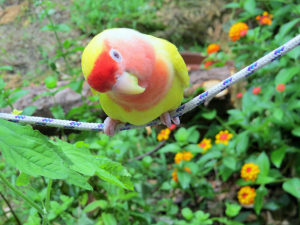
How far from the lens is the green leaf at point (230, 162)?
52.0 inches

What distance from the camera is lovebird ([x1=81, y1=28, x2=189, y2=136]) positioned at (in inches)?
18.3

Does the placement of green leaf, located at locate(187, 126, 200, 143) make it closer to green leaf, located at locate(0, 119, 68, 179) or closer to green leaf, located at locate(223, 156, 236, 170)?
green leaf, located at locate(223, 156, 236, 170)

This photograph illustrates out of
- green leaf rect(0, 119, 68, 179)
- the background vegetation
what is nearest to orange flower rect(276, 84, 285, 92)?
the background vegetation

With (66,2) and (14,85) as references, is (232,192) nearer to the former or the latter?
(14,85)

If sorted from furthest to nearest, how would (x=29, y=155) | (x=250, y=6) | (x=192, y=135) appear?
(x=250, y=6) → (x=192, y=135) → (x=29, y=155)

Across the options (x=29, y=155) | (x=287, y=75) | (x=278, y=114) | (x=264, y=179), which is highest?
(x=29, y=155)

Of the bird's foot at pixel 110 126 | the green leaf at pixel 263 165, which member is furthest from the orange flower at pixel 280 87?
the bird's foot at pixel 110 126

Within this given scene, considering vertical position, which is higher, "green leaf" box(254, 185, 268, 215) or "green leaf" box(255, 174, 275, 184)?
"green leaf" box(255, 174, 275, 184)

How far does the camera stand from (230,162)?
4.42ft

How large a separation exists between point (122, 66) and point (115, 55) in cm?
2

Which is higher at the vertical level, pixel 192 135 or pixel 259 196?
pixel 192 135

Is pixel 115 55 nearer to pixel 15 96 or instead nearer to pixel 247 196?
pixel 15 96

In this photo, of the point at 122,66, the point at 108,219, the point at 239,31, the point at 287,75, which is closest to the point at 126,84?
the point at 122,66

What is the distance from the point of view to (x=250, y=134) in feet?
4.93
